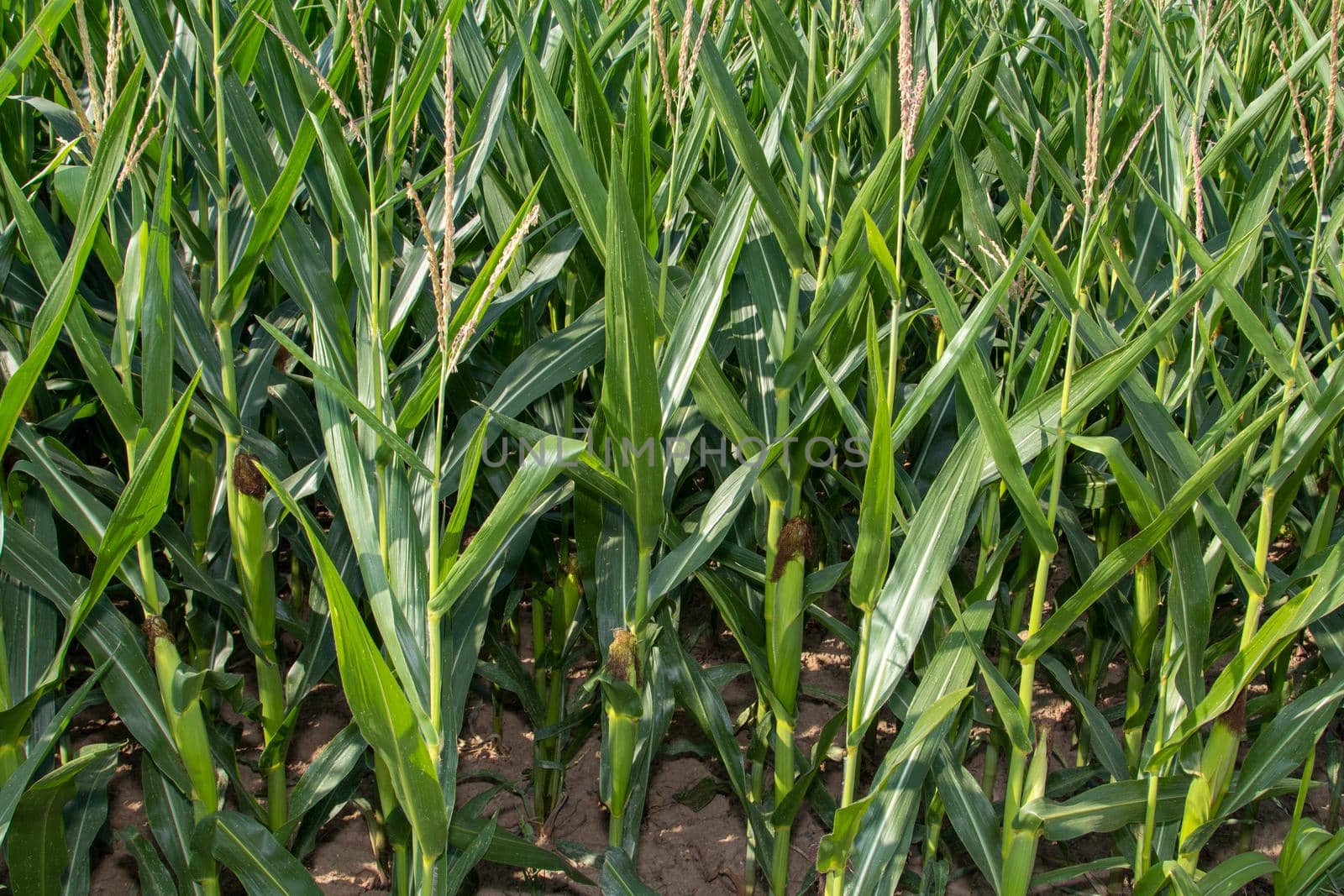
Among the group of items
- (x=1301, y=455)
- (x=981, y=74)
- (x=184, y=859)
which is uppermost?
(x=981, y=74)

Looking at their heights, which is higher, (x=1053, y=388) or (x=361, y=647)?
(x=1053, y=388)

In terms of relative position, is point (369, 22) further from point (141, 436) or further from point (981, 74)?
point (981, 74)

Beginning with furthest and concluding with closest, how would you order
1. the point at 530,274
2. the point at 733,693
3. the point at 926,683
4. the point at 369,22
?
1. the point at 733,693
2. the point at 369,22
3. the point at 530,274
4. the point at 926,683

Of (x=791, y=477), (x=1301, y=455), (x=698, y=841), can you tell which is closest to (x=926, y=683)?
(x=791, y=477)

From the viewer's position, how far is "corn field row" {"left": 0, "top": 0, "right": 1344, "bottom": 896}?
4.54 ft

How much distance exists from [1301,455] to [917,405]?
1.80ft

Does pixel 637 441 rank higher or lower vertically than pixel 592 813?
higher

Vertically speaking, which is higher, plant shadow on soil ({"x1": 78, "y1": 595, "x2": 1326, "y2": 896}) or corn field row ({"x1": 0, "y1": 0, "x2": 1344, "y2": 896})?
corn field row ({"x1": 0, "y1": 0, "x2": 1344, "y2": 896})

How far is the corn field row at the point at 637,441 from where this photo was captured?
1.38 metres

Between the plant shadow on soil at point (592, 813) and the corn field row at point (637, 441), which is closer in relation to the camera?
the corn field row at point (637, 441)

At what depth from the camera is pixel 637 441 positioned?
1452mm

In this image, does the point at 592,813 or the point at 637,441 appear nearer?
the point at 637,441

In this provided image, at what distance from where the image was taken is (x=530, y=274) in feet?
5.70

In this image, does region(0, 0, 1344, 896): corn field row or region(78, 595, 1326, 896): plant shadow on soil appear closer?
region(0, 0, 1344, 896): corn field row
